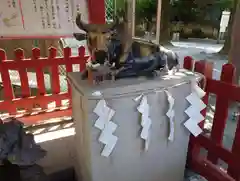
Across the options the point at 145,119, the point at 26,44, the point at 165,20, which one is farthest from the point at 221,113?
the point at 165,20

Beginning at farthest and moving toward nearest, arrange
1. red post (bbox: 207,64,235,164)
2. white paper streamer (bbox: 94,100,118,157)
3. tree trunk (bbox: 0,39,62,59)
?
tree trunk (bbox: 0,39,62,59), red post (bbox: 207,64,235,164), white paper streamer (bbox: 94,100,118,157)

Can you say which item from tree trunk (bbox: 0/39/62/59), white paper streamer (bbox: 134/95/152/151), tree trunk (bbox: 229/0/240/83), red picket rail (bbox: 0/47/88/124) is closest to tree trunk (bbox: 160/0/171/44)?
tree trunk (bbox: 0/39/62/59)

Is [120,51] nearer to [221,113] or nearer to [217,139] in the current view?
[221,113]

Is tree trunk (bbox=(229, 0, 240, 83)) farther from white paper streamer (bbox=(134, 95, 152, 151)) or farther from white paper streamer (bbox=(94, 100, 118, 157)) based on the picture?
white paper streamer (bbox=(94, 100, 118, 157))

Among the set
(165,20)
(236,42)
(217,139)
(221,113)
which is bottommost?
(217,139)

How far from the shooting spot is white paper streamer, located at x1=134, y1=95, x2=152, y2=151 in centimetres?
116

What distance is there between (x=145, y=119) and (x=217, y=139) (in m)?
0.63

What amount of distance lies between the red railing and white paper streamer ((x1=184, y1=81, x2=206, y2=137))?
140 mm

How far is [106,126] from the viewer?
1.12 meters

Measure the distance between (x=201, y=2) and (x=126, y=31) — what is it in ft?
31.6

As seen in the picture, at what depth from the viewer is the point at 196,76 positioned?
1.33 metres

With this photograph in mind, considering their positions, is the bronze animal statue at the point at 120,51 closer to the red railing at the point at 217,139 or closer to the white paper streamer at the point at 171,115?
the white paper streamer at the point at 171,115

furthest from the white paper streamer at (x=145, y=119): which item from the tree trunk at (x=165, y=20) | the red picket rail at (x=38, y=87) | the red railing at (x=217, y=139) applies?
the tree trunk at (x=165, y=20)

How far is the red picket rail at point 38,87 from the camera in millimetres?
2322
